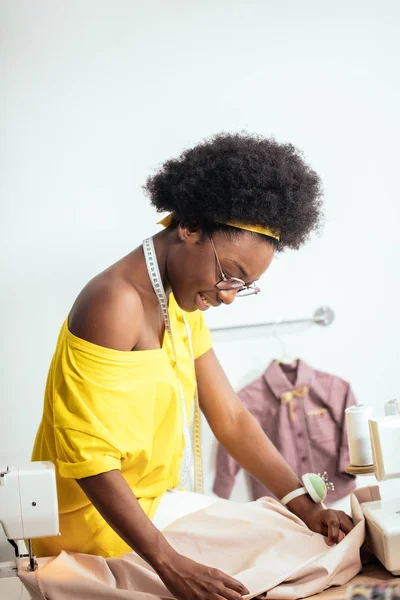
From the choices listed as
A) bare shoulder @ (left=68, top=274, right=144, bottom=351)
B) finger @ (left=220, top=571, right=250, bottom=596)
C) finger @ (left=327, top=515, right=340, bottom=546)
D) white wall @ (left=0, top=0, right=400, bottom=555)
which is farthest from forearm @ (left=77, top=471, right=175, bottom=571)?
white wall @ (left=0, top=0, right=400, bottom=555)

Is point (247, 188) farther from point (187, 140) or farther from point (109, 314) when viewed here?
point (187, 140)

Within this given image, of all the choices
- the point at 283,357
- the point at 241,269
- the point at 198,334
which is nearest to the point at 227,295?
the point at 241,269

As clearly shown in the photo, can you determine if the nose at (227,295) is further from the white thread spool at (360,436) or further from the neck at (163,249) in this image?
the white thread spool at (360,436)

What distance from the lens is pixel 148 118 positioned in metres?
2.75

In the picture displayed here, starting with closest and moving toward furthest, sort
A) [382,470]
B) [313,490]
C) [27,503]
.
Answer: [27,503] < [382,470] < [313,490]

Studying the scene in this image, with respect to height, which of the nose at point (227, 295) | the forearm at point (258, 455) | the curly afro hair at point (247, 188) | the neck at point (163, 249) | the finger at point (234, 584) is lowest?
the finger at point (234, 584)

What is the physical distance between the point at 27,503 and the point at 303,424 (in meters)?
1.59

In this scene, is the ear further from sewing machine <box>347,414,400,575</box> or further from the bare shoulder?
sewing machine <box>347,414,400,575</box>

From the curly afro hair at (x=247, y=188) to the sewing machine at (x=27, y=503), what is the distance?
2.00ft

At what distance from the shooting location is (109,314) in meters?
1.51

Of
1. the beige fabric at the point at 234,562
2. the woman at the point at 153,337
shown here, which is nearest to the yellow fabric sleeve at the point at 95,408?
the woman at the point at 153,337

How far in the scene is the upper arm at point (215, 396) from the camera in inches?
76.4

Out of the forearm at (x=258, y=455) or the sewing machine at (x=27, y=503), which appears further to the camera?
the forearm at (x=258, y=455)

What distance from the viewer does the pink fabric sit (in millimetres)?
2787
